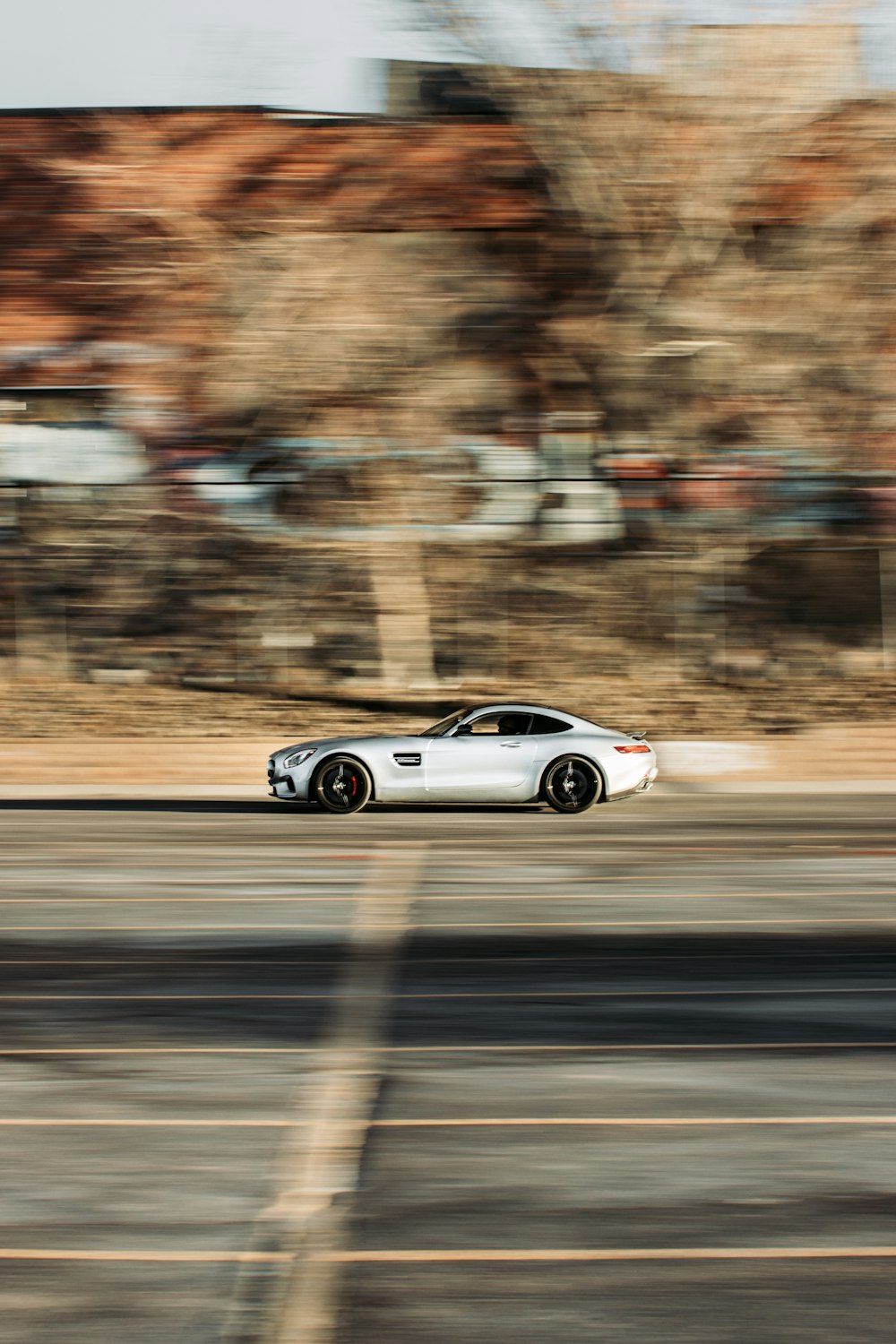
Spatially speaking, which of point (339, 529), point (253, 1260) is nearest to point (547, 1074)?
point (253, 1260)

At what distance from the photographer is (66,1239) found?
14.9 feet

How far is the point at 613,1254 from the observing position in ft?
14.5

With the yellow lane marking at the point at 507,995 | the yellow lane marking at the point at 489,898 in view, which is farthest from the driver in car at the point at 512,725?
the yellow lane marking at the point at 507,995

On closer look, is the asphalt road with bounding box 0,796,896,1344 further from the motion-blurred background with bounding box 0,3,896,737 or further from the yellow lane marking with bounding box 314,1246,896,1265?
the motion-blurred background with bounding box 0,3,896,737

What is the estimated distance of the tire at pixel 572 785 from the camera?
17.9 meters

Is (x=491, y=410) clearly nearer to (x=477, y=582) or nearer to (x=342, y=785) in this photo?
(x=477, y=582)

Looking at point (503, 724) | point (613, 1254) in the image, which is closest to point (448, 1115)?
point (613, 1254)

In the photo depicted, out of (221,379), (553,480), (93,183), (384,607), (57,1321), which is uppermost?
(93,183)

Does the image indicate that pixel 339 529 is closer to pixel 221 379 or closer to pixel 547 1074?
pixel 221 379

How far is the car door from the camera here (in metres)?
17.7

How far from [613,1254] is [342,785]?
44.8ft

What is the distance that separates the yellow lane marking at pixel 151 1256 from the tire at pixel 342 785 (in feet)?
44.0

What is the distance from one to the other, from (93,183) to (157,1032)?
22.9 m

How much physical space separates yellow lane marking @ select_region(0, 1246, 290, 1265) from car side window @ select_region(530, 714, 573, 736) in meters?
13.7
